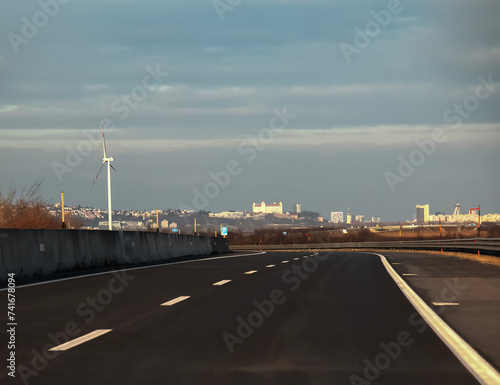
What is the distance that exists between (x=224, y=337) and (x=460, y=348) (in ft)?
9.06

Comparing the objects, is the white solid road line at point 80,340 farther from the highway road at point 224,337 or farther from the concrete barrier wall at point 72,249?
the concrete barrier wall at point 72,249

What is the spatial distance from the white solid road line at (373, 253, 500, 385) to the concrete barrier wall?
9.60m

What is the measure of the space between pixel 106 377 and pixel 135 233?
72.8ft

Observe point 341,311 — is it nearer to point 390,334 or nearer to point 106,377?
point 390,334

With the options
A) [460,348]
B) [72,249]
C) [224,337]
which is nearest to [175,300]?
[224,337]

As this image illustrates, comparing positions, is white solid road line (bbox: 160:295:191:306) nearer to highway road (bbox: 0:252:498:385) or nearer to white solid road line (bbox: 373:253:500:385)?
highway road (bbox: 0:252:498:385)

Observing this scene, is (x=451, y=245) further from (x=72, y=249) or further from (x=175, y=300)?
(x=175, y=300)

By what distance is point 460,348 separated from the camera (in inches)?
353

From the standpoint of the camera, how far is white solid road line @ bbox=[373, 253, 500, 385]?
7.38 metres

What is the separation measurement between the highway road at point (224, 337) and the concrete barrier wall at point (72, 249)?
2.53m

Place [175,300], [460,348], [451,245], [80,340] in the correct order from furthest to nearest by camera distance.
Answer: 1. [451,245]
2. [175,300]
3. [80,340]
4. [460,348]

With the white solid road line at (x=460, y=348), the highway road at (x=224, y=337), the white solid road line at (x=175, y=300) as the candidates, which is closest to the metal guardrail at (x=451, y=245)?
the highway road at (x=224, y=337)

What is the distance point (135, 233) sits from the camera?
29188 mm

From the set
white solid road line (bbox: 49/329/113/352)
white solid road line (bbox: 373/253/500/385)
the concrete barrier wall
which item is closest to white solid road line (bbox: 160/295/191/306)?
white solid road line (bbox: 49/329/113/352)
